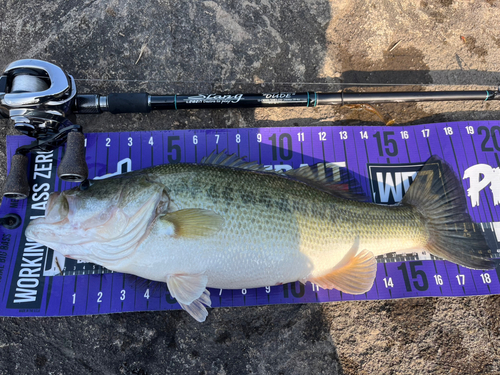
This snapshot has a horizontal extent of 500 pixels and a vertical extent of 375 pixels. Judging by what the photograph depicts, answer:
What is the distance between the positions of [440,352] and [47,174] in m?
3.60

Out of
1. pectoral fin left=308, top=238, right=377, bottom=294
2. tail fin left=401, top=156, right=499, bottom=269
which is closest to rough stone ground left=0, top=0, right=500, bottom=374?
pectoral fin left=308, top=238, right=377, bottom=294

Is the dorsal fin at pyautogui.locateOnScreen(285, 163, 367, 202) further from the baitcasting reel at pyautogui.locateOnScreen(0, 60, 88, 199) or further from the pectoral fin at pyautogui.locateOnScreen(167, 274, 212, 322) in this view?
the baitcasting reel at pyautogui.locateOnScreen(0, 60, 88, 199)

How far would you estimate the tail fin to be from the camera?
2.44m

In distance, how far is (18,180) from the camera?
238 cm

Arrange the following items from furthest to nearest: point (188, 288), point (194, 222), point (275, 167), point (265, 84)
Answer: point (265, 84) → point (275, 167) → point (188, 288) → point (194, 222)

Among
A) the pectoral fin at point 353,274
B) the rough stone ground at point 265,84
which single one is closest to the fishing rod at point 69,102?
the rough stone ground at point 265,84

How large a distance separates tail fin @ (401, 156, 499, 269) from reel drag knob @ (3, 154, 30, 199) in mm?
3077

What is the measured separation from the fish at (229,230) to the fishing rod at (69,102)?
1.49ft

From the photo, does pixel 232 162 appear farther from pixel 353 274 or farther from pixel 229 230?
pixel 353 274

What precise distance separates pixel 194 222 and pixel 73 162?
1.01 meters

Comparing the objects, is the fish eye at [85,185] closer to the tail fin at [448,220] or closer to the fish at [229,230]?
the fish at [229,230]

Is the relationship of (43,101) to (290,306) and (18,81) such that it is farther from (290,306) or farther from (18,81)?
(290,306)

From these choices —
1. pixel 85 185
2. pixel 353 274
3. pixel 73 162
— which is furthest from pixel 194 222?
pixel 353 274

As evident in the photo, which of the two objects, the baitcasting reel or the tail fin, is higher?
the baitcasting reel
